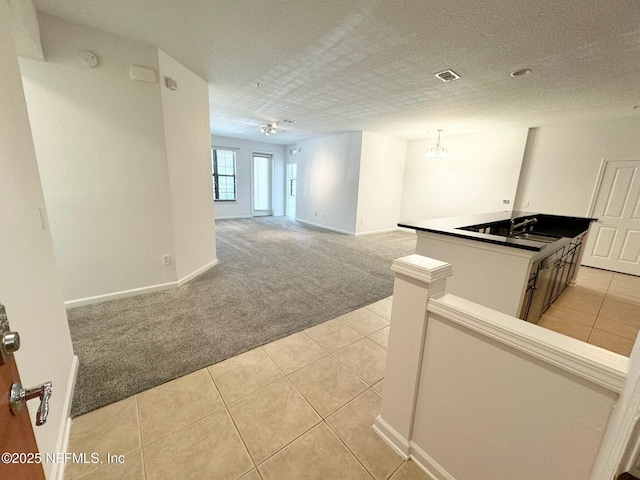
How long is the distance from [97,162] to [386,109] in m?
3.96

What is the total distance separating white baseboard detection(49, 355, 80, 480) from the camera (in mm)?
1120

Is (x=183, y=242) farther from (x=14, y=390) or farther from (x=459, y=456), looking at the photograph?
(x=459, y=456)

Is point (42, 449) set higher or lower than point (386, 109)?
Result: lower

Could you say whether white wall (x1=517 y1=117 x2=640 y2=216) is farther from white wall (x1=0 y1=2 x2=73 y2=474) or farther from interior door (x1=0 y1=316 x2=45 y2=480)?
white wall (x1=0 y1=2 x2=73 y2=474)

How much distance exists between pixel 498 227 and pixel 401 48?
2.16m

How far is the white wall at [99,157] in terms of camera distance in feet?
7.15

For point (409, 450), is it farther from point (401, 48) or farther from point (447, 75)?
point (447, 75)

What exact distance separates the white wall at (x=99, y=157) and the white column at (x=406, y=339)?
8.92 feet

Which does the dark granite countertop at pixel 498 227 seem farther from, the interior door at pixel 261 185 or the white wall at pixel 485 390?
the interior door at pixel 261 185

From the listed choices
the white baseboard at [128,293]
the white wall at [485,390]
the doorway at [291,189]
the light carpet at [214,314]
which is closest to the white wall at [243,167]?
the doorway at [291,189]

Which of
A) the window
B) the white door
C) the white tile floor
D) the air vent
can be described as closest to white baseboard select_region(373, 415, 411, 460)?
the white tile floor

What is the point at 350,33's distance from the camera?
2.13m

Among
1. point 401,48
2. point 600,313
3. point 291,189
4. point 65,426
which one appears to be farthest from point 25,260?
point 291,189

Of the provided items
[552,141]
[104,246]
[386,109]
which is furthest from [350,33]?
[552,141]
